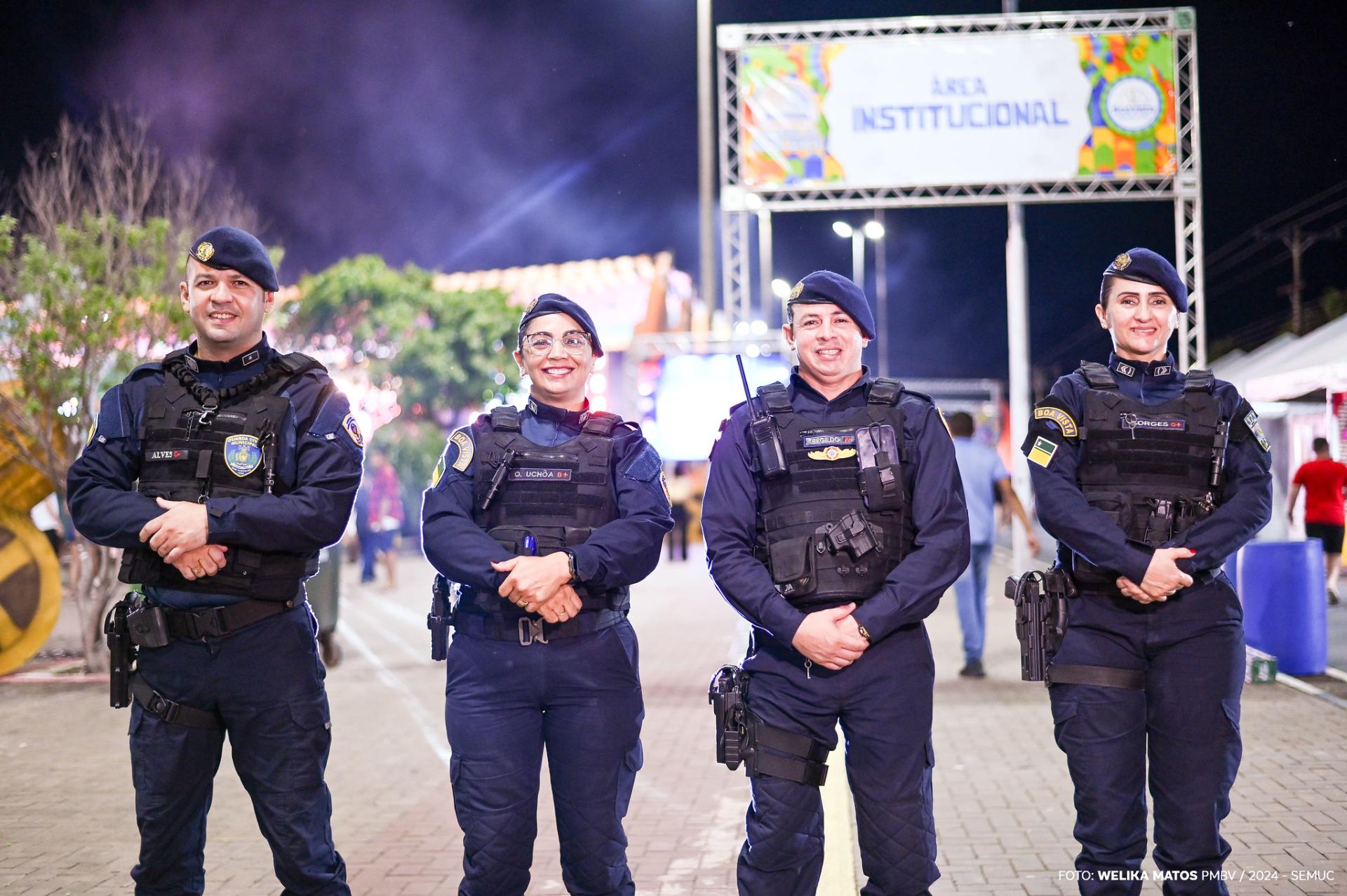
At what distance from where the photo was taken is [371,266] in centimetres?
3120

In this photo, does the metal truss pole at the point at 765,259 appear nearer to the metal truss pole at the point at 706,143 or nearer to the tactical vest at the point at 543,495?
the metal truss pole at the point at 706,143

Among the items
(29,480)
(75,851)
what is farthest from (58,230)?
(75,851)

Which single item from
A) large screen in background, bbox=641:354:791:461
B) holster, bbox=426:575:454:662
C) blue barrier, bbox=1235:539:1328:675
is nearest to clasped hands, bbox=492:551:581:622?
holster, bbox=426:575:454:662

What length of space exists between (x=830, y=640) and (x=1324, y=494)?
1284 centimetres

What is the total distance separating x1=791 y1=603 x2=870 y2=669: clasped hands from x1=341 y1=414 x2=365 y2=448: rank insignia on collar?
1.67m

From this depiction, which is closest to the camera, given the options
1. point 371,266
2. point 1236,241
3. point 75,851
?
point 75,851

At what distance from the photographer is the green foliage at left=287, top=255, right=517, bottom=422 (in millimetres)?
30594

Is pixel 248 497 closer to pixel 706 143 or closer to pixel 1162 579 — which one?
pixel 1162 579

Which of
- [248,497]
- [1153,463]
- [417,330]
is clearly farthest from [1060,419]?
[417,330]

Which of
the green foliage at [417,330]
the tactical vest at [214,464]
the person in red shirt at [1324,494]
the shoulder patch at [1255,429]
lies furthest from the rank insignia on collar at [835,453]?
the green foliage at [417,330]

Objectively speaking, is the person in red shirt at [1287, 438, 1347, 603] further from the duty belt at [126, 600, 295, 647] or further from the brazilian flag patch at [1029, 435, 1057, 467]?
the duty belt at [126, 600, 295, 647]

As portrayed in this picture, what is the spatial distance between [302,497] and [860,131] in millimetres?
Result: 10924

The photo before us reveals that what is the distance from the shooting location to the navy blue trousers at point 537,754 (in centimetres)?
400

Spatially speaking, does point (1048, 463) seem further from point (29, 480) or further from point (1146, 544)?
point (29, 480)
